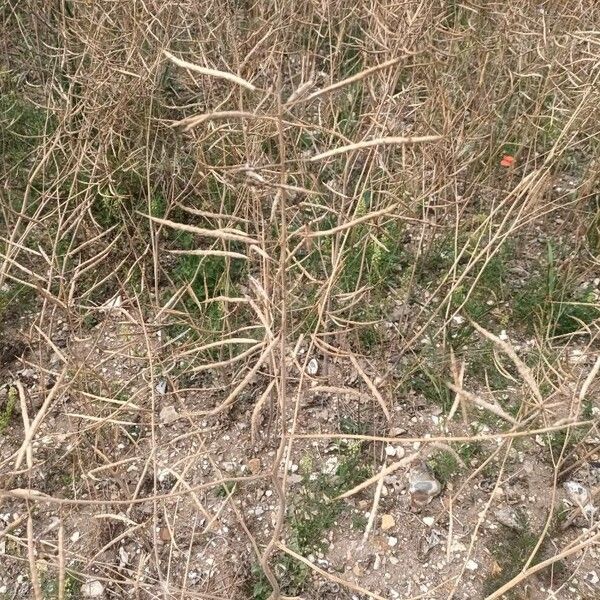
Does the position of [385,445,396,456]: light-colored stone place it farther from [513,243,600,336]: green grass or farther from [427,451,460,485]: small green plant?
[513,243,600,336]: green grass

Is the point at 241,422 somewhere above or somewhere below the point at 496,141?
below

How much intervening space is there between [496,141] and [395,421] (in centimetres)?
142

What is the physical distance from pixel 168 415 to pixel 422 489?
100cm

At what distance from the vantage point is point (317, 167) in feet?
9.78

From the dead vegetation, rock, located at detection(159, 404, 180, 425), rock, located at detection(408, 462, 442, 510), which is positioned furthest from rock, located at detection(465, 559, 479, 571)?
rock, located at detection(159, 404, 180, 425)

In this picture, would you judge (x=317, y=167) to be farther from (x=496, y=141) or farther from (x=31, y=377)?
(x=31, y=377)

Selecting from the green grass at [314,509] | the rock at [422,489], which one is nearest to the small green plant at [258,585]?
the green grass at [314,509]

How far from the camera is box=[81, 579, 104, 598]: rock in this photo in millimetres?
2010

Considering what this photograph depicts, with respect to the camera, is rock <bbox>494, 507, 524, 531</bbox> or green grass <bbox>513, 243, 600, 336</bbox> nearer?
rock <bbox>494, 507, 524, 531</bbox>

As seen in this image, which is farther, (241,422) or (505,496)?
(241,422)

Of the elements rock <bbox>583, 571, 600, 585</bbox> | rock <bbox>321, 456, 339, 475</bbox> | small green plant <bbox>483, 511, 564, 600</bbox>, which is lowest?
rock <bbox>321, 456, 339, 475</bbox>

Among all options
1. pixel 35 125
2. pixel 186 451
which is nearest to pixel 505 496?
pixel 186 451

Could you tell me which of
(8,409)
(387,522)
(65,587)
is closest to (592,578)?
(387,522)

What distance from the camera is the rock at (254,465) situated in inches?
91.4
